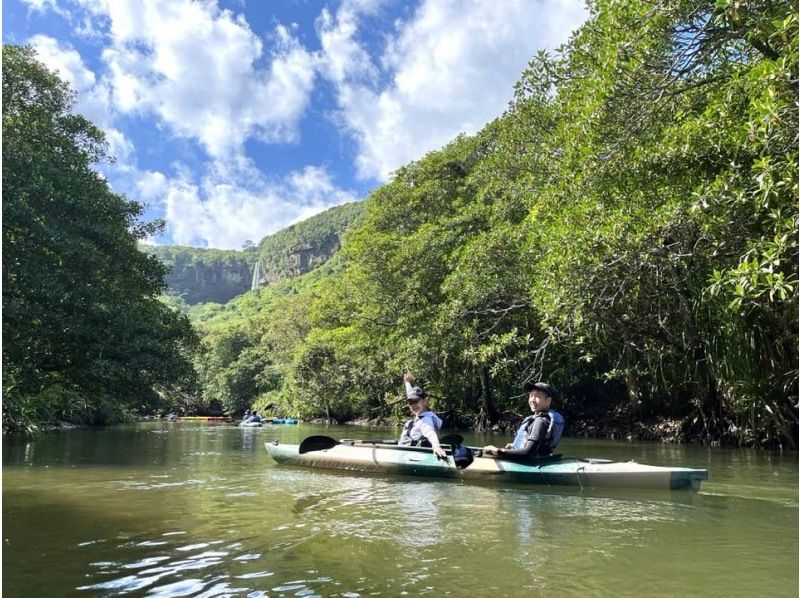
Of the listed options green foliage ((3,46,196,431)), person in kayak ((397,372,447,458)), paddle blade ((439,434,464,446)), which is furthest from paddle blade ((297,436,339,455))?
green foliage ((3,46,196,431))

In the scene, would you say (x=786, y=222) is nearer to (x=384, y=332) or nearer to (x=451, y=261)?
(x=451, y=261)

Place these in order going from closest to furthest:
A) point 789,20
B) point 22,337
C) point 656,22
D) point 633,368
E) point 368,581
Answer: point 368,581 → point 789,20 → point 656,22 → point 22,337 → point 633,368

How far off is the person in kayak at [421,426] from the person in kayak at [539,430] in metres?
0.79

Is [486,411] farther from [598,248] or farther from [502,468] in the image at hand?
[502,468]

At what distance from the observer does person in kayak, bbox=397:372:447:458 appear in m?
7.86

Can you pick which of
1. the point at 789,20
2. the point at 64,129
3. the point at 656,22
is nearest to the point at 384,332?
the point at 64,129

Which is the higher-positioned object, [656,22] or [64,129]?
[64,129]

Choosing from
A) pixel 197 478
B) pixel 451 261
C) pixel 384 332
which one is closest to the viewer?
Result: pixel 197 478

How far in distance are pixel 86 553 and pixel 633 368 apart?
12157 millimetres

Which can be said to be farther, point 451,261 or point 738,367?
point 451,261

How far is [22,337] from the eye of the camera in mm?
11930

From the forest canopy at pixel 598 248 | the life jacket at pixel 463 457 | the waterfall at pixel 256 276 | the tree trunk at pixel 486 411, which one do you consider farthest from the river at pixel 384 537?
the waterfall at pixel 256 276

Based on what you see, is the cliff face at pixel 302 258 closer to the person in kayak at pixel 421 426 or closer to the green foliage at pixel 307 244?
the green foliage at pixel 307 244

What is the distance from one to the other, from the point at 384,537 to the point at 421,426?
142 inches
